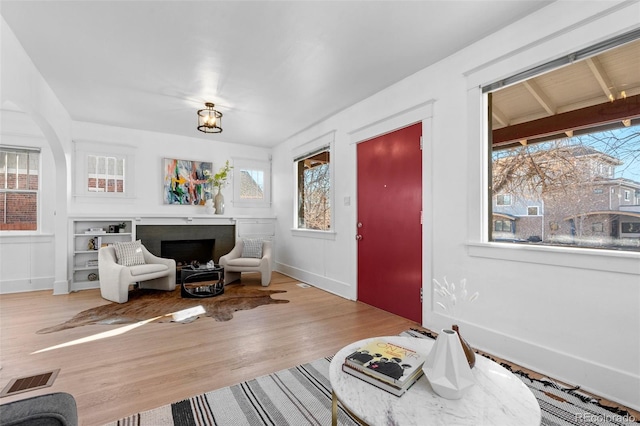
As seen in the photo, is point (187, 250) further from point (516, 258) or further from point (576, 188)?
point (576, 188)

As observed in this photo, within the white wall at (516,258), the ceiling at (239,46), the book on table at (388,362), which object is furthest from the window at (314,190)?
the book on table at (388,362)

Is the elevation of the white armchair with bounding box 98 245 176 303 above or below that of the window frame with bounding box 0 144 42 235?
below

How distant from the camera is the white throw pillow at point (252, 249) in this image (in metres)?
5.39

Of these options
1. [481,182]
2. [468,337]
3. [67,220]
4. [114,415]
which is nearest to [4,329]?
[67,220]

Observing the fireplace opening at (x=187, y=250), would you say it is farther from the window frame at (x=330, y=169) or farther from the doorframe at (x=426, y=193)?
the doorframe at (x=426, y=193)

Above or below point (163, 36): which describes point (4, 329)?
below

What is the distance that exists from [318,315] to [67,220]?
162 inches

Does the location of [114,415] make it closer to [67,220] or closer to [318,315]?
[318,315]

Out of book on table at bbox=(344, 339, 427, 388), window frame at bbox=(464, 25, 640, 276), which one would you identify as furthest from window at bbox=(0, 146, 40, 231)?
window frame at bbox=(464, 25, 640, 276)

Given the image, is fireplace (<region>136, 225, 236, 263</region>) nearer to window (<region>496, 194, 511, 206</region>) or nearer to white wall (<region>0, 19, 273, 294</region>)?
white wall (<region>0, 19, 273, 294</region>)

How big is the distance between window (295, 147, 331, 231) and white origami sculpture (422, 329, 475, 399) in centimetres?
359

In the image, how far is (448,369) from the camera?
1.19 m

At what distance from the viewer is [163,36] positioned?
2.62m

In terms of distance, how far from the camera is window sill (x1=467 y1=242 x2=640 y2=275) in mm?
1860
